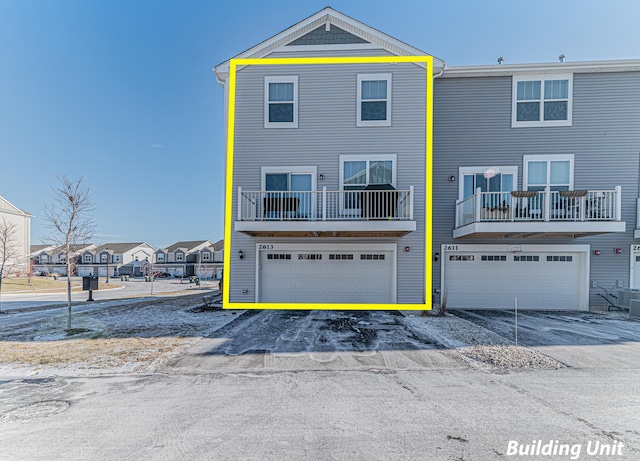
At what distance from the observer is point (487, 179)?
9.67 metres

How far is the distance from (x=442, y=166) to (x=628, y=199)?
20.7ft

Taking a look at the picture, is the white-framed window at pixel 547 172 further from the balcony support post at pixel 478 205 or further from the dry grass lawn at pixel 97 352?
the dry grass lawn at pixel 97 352

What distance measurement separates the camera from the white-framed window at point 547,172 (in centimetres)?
950

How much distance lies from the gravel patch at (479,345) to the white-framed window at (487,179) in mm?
4614

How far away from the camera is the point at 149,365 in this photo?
15.7 ft

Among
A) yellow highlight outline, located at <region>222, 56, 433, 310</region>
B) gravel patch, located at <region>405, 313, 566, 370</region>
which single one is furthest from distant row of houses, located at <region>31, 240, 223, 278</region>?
gravel patch, located at <region>405, 313, 566, 370</region>

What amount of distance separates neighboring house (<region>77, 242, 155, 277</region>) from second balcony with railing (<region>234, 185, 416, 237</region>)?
55.8 m

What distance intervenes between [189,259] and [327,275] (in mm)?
55683

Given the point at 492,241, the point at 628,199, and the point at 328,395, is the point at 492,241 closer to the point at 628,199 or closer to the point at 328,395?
the point at 628,199

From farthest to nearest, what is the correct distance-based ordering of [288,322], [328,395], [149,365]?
[288,322] → [149,365] → [328,395]

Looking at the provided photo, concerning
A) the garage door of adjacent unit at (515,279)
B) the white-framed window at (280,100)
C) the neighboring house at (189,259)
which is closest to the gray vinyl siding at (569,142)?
the garage door of adjacent unit at (515,279)

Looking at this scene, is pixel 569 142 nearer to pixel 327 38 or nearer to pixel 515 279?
pixel 515 279

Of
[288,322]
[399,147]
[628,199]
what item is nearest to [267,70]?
[399,147]

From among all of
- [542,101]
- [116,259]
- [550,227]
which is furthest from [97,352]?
[116,259]
